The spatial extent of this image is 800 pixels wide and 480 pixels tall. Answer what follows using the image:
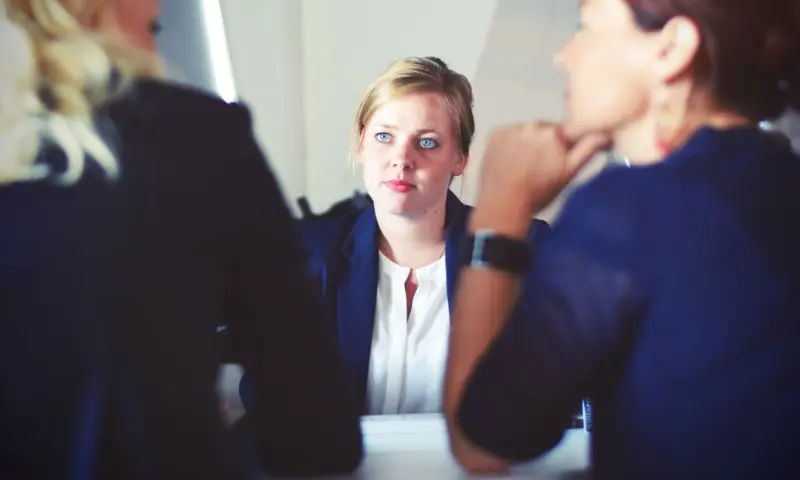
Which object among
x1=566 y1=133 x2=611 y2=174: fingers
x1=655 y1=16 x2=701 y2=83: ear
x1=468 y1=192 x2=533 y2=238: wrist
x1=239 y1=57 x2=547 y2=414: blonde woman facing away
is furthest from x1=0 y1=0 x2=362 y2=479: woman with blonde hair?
x1=655 y1=16 x2=701 y2=83: ear

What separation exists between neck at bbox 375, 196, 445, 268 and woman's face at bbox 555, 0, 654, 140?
7.2 inches

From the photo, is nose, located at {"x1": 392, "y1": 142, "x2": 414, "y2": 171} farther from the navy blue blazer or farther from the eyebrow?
the navy blue blazer

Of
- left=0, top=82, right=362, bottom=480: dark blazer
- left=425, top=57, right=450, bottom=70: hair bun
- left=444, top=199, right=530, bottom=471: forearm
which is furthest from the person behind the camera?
left=425, top=57, right=450, bottom=70: hair bun

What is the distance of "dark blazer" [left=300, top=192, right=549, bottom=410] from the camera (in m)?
0.77

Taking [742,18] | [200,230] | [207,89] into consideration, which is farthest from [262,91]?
[742,18]

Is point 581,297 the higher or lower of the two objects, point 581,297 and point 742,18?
the lower

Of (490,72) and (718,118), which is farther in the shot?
(490,72)

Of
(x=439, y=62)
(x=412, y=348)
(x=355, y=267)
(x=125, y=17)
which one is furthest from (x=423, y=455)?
(x=125, y=17)

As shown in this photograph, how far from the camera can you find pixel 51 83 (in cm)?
64

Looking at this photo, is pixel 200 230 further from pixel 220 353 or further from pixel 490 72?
pixel 490 72

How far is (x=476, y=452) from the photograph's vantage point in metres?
0.71

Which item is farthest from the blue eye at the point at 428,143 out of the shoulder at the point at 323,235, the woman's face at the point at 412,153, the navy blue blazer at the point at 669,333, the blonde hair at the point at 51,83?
the blonde hair at the point at 51,83

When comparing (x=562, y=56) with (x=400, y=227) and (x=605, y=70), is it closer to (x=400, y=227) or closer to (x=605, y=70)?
(x=605, y=70)

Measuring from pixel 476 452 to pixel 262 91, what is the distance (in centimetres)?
45
